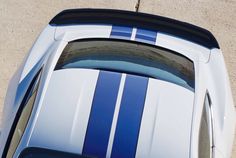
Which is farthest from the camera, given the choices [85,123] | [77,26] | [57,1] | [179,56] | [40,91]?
[57,1]

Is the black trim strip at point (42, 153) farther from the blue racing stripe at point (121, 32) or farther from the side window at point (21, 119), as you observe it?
the blue racing stripe at point (121, 32)

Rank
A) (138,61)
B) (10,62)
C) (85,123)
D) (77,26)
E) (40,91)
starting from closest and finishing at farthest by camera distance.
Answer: (85,123) < (40,91) < (138,61) < (77,26) < (10,62)

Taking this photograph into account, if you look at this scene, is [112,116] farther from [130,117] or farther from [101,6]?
[101,6]

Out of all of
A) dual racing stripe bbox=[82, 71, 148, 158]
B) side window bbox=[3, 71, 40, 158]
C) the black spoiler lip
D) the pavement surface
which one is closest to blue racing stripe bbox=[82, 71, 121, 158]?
dual racing stripe bbox=[82, 71, 148, 158]

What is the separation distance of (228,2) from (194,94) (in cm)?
385

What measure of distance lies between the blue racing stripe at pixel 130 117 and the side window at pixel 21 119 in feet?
2.10

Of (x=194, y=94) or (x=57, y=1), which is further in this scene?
(x=57, y=1)

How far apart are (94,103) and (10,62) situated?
9.52 ft

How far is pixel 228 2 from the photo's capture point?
6.78 meters

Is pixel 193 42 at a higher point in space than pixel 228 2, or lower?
lower

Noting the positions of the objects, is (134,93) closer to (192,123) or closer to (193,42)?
(192,123)

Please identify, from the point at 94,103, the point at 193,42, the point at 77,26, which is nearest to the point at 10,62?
the point at 77,26

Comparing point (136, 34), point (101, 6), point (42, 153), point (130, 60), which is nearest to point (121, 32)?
point (136, 34)

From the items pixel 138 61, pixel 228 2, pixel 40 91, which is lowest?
pixel 40 91
